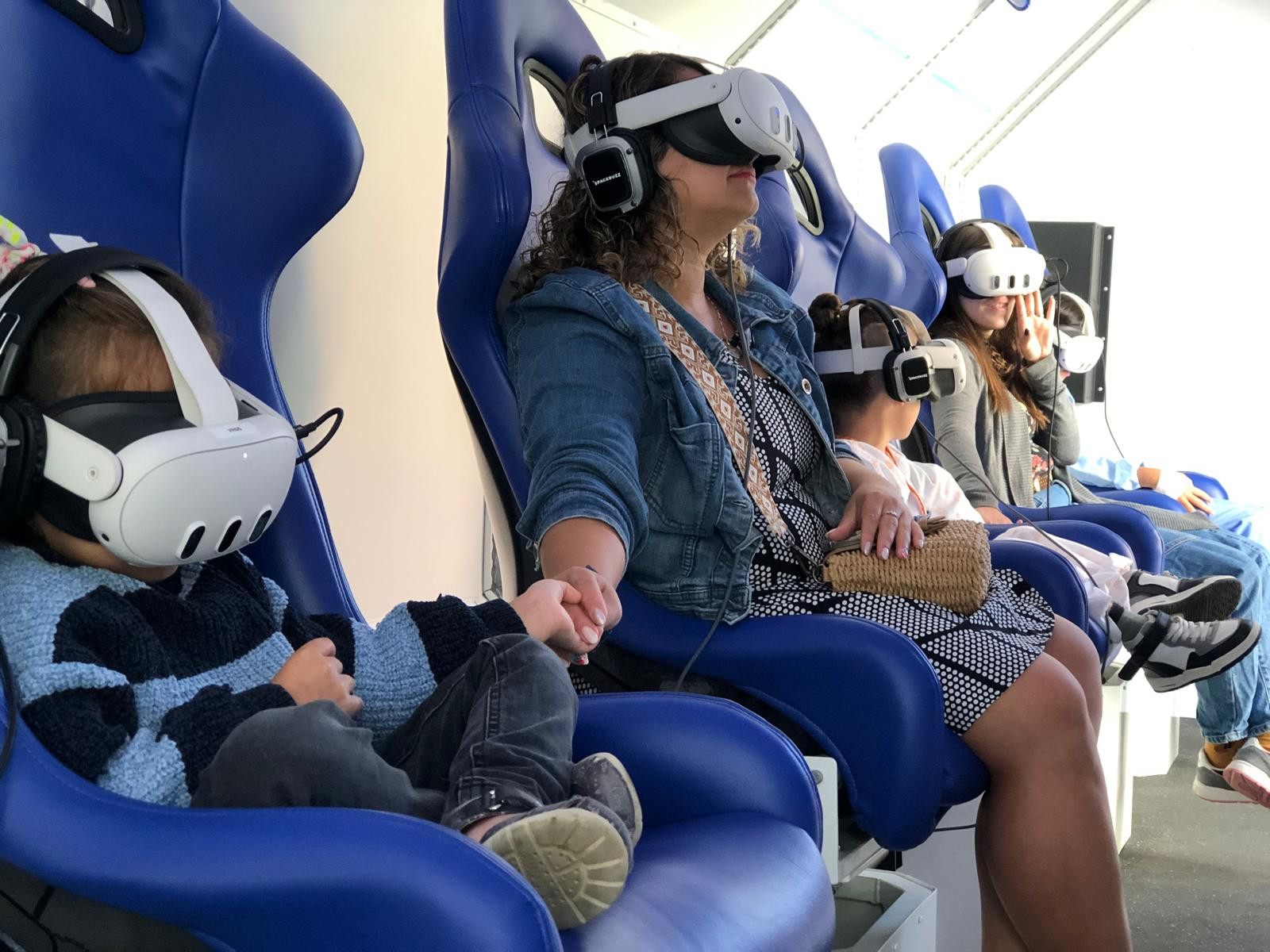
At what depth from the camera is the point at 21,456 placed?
0.70 meters

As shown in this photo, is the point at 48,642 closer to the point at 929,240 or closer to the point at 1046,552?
the point at 1046,552

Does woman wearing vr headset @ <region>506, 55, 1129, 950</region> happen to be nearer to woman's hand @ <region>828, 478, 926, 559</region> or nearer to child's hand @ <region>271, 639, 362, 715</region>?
woman's hand @ <region>828, 478, 926, 559</region>

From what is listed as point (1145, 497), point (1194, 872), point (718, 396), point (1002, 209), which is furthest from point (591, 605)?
point (1002, 209)

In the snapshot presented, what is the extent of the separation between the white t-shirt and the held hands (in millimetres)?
825

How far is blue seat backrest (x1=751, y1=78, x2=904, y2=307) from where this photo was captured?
1.83 m

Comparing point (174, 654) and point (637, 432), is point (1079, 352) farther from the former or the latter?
point (174, 654)

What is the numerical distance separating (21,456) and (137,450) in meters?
0.06

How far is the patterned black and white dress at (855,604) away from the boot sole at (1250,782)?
3.30 ft

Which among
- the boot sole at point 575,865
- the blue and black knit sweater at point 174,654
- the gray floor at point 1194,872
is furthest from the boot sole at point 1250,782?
the boot sole at point 575,865

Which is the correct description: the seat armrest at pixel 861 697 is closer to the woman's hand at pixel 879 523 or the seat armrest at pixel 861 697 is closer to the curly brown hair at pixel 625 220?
the woman's hand at pixel 879 523

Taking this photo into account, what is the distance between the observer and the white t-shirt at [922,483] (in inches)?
69.1

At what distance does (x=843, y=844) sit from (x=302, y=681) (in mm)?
568

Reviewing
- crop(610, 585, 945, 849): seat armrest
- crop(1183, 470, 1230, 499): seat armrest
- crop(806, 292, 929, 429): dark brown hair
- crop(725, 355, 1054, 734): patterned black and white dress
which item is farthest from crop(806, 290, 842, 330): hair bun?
crop(1183, 470, 1230, 499): seat armrest

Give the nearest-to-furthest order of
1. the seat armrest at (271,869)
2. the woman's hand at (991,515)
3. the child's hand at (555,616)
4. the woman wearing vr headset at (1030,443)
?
the seat armrest at (271,869) → the child's hand at (555,616) → the woman's hand at (991,515) → the woman wearing vr headset at (1030,443)
